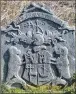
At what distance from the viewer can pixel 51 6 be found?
9367 millimetres

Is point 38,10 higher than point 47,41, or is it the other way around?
point 38,10

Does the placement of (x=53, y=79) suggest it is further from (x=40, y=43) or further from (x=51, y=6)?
(x=51, y=6)

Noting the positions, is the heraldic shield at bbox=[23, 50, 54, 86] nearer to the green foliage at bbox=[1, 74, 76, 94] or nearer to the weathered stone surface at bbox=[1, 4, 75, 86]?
the weathered stone surface at bbox=[1, 4, 75, 86]

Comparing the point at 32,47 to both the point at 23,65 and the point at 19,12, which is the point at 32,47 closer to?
the point at 23,65

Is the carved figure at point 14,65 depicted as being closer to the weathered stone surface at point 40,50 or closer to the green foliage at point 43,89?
the weathered stone surface at point 40,50

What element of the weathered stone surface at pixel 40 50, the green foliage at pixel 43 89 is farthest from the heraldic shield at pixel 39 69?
the green foliage at pixel 43 89

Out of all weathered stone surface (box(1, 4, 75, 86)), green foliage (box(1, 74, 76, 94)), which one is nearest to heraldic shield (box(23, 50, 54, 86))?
weathered stone surface (box(1, 4, 75, 86))

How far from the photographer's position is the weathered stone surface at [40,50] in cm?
854

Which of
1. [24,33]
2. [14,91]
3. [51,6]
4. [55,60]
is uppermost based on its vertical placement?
[51,6]

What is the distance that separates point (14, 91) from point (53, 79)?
78 centimetres

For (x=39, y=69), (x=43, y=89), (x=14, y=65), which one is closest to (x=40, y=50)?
(x=39, y=69)

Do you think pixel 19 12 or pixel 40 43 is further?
pixel 19 12

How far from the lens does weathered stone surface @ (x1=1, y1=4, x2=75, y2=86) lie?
→ 8.54 meters

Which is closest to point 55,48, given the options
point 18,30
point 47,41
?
point 47,41
